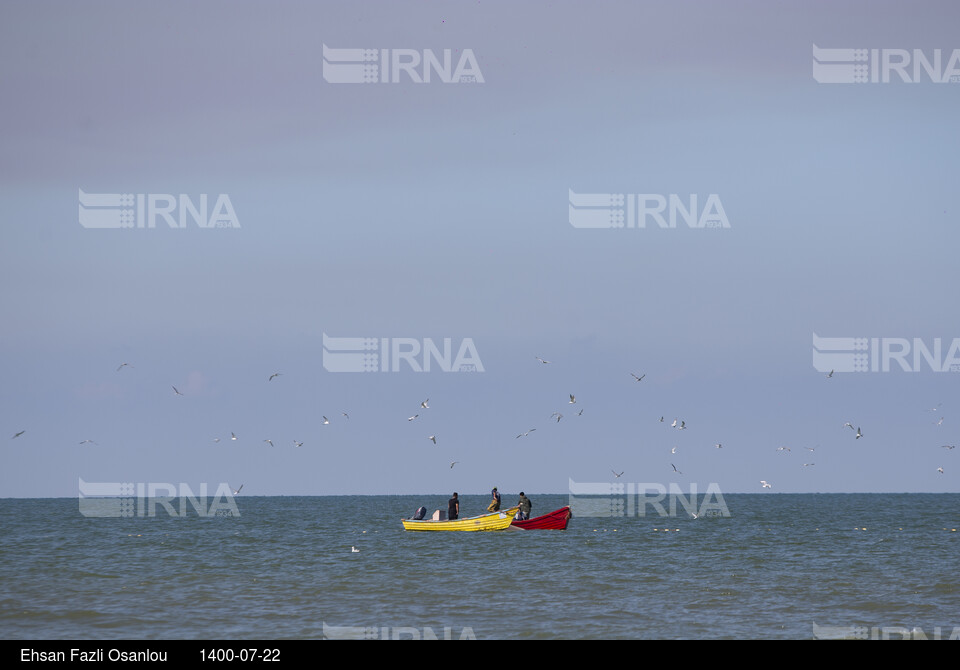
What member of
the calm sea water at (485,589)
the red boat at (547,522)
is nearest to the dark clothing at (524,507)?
the red boat at (547,522)

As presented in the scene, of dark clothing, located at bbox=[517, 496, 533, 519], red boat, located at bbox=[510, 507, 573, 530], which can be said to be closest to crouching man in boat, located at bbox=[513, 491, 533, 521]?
dark clothing, located at bbox=[517, 496, 533, 519]

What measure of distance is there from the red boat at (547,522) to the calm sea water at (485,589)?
2.35m

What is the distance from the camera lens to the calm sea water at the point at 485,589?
66.9 ft

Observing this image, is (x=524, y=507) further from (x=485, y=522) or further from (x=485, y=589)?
(x=485, y=589)

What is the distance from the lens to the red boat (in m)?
49.8

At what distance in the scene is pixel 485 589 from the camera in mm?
26688

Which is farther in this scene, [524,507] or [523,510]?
[524,507]

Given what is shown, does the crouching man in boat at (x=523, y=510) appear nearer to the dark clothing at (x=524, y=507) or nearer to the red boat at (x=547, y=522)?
the dark clothing at (x=524, y=507)

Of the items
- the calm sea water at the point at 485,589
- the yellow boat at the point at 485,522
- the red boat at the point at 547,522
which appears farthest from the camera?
the red boat at the point at 547,522

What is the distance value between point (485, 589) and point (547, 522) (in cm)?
2482

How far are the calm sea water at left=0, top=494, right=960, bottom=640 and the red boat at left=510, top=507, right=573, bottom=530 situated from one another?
2.35 m

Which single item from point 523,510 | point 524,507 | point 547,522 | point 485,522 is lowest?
point 547,522

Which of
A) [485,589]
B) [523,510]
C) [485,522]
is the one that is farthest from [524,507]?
[485,589]

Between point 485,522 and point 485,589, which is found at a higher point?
point 485,589
